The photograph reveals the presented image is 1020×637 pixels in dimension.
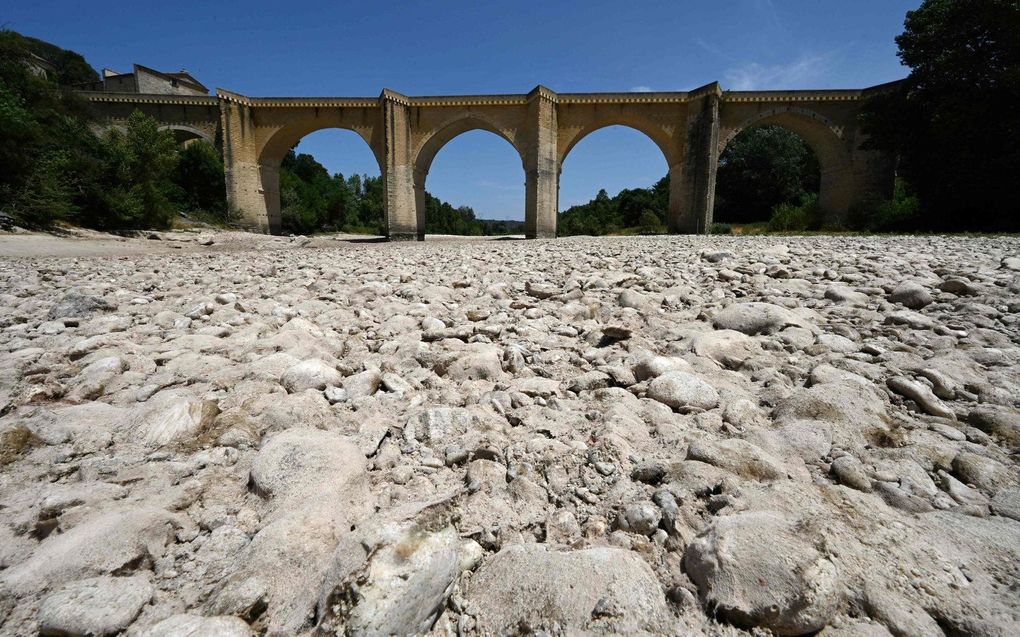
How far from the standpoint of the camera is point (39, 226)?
977cm

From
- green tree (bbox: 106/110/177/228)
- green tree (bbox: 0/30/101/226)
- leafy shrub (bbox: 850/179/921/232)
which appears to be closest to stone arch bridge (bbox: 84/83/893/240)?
leafy shrub (bbox: 850/179/921/232)

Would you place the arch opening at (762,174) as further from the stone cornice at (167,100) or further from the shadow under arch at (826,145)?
the stone cornice at (167,100)

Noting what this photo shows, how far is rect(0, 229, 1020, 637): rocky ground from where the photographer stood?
85 cm

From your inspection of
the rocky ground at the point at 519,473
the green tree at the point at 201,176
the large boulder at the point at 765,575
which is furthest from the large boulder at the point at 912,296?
the green tree at the point at 201,176

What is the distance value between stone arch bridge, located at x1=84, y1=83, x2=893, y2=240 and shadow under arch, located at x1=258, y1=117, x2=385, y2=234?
5 cm

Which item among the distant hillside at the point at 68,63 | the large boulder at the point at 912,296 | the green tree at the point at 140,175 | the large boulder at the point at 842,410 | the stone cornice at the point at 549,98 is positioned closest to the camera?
the large boulder at the point at 842,410

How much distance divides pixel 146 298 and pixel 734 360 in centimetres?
421

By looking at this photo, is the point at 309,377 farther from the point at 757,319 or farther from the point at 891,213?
the point at 891,213

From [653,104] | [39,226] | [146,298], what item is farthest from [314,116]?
[146,298]

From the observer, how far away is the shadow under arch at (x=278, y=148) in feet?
51.5

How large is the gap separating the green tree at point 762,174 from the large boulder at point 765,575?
99.2 ft

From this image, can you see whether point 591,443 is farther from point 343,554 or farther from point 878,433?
point 878,433

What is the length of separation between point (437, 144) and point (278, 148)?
6.24 meters

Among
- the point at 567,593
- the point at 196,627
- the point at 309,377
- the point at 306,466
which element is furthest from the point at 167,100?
the point at 567,593
